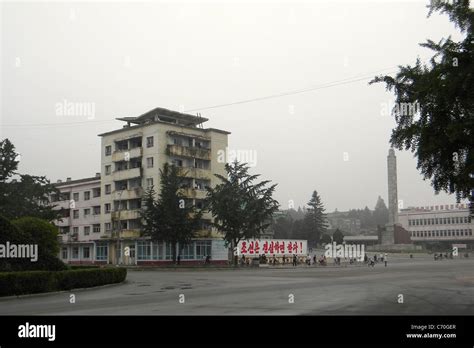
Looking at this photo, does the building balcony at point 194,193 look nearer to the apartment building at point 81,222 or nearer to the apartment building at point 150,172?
the apartment building at point 150,172

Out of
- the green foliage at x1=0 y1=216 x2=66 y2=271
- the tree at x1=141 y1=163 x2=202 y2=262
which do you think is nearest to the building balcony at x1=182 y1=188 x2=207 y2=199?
the tree at x1=141 y1=163 x2=202 y2=262

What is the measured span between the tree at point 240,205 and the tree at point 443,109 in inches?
1754

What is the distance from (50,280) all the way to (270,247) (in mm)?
44288

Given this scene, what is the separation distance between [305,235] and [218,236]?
2211 inches

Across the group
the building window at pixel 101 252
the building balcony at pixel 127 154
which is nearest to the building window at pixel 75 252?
the building window at pixel 101 252

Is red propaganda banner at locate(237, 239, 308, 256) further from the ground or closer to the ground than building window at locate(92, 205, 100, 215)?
closer to the ground

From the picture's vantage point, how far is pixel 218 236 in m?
70.8

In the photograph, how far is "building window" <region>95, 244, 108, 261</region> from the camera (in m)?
74.8


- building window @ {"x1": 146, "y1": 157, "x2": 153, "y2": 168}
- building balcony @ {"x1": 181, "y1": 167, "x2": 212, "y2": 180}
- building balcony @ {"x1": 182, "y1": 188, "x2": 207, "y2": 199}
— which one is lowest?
building balcony @ {"x1": 182, "y1": 188, "x2": 207, "y2": 199}

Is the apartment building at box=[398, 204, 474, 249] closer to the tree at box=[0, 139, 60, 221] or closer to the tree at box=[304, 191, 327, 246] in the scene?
the tree at box=[304, 191, 327, 246]

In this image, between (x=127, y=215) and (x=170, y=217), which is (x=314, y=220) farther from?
(x=170, y=217)

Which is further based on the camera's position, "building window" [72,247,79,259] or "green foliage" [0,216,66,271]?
"building window" [72,247,79,259]

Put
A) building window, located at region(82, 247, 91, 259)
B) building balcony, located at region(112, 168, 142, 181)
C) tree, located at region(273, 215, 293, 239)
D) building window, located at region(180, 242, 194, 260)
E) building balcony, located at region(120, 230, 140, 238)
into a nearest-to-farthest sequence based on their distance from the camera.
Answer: building window, located at region(180, 242, 194, 260), building balcony, located at region(120, 230, 140, 238), building balcony, located at region(112, 168, 142, 181), building window, located at region(82, 247, 91, 259), tree, located at region(273, 215, 293, 239)
